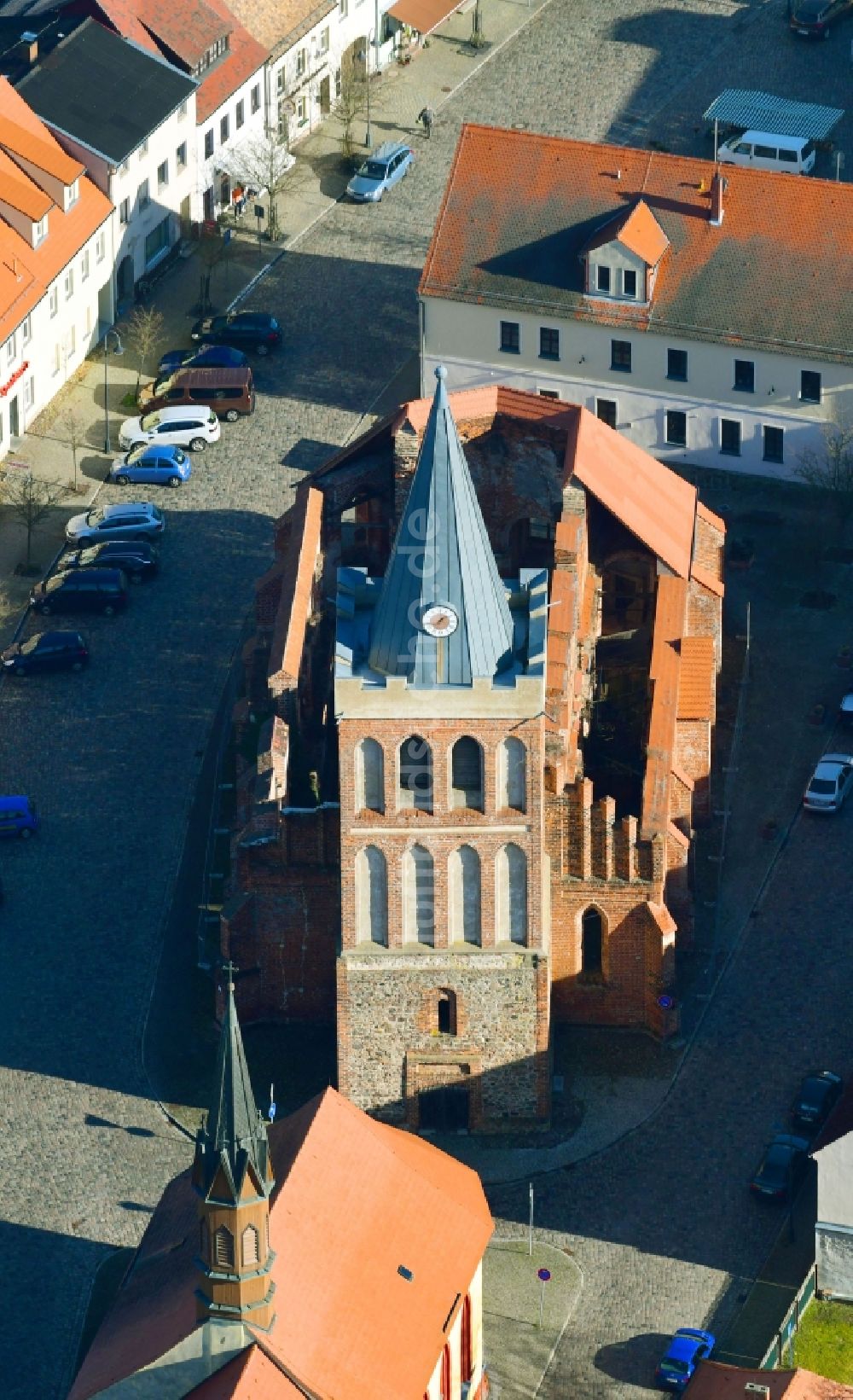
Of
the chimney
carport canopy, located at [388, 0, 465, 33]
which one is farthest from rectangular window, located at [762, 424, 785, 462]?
carport canopy, located at [388, 0, 465, 33]

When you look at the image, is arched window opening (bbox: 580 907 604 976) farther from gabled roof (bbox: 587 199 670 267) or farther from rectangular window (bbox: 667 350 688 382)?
gabled roof (bbox: 587 199 670 267)

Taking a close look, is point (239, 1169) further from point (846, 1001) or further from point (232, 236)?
point (232, 236)

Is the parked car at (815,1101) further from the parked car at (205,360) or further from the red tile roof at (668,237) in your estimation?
the parked car at (205,360)

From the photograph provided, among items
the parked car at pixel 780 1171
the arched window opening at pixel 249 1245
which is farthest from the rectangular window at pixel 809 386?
the arched window opening at pixel 249 1245

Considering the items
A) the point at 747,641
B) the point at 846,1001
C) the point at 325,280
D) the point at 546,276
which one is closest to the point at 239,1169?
the point at 846,1001

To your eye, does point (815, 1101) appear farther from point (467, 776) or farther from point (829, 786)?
point (467, 776)

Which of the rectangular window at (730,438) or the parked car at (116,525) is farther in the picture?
the rectangular window at (730,438)
